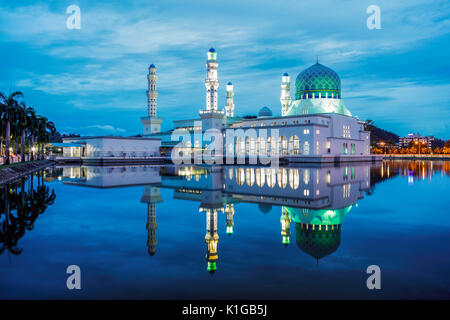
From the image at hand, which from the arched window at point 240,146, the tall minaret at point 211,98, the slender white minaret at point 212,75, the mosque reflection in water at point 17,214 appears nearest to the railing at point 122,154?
the tall minaret at point 211,98

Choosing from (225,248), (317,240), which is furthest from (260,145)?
(225,248)

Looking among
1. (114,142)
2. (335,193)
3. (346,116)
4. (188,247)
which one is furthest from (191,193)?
(346,116)

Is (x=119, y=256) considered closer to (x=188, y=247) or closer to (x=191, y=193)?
(x=188, y=247)

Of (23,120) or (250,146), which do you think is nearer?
(23,120)

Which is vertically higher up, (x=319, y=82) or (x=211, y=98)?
(x=319, y=82)

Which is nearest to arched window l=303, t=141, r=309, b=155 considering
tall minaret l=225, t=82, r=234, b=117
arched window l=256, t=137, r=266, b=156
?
arched window l=256, t=137, r=266, b=156

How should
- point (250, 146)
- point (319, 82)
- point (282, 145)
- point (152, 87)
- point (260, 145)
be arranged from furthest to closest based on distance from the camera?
point (152, 87) < point (250, 146) < point (260, 145) < point (319, 82) < point (282, 145)

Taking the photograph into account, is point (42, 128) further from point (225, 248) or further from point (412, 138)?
point (412, 138)

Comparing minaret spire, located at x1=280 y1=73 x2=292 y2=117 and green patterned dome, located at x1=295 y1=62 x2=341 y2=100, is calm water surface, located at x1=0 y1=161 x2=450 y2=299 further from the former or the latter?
minaret spire, located at x1=280 y1=73 x2=292 y2=117
